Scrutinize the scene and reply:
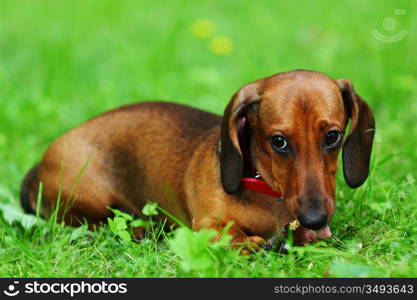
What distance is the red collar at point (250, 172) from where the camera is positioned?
4.04 m

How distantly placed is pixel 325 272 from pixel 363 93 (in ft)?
11.2

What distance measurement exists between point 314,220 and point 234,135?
0.63 metres

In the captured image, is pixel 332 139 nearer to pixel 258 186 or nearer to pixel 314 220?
pixel 314 220

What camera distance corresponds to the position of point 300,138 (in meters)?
3.65

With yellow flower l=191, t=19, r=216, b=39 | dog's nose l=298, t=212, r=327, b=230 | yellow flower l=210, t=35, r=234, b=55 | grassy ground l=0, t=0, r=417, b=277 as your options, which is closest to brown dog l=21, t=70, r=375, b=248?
dog's nose l=298, t=212, r=327, b=230

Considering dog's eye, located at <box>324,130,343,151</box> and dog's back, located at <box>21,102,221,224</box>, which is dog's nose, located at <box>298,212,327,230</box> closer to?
dog's eye, located at <box>324,130,343,151</box>

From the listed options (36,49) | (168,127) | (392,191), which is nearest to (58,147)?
(168,127)

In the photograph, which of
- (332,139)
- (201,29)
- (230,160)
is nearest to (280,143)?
(332,139)

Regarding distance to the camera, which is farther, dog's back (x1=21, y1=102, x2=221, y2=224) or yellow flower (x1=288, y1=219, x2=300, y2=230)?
dog's back (x1=21, y1=102, x2=221, y2=224)

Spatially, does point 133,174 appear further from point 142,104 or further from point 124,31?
point 124,31

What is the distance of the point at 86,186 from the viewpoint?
4.88 meters

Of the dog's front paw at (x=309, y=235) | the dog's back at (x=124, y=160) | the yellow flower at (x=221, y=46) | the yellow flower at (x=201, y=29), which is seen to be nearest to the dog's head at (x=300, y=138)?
the dog's front paw at (x=309, y=235)

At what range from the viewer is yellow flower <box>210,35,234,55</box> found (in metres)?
8.35

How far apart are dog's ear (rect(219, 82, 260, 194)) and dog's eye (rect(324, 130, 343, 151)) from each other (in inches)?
16.3
